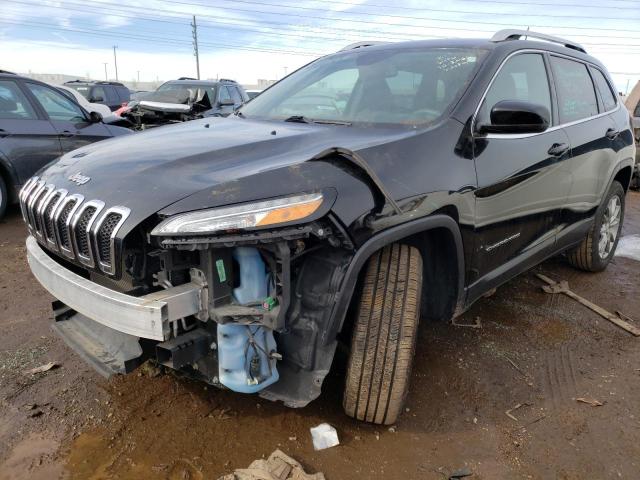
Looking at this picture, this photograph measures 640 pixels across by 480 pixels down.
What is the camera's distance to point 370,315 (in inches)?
87.0

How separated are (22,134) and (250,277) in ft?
17.3

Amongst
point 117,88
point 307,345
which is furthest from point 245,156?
point 117,88

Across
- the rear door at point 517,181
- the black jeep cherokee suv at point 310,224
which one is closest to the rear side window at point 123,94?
the black jeep cherokee suv at point 310,224

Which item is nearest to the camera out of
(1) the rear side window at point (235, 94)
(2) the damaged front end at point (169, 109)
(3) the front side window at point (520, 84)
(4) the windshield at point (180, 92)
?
(3) the front side window at point (520, 84)

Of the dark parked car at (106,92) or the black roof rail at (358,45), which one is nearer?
the black roof rail at (358,45)

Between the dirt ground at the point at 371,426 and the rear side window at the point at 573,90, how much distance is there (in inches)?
62.3

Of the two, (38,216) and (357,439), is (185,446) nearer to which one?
(357,439)

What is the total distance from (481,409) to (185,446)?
1.47 meters

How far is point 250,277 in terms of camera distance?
6.31 feet

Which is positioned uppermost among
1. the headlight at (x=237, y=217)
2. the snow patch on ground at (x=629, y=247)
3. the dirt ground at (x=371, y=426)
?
the headlight at (x=237, y=217)

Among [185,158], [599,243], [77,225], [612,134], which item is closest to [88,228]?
[77,225]

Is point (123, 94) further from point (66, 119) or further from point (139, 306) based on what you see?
point (139, 306)

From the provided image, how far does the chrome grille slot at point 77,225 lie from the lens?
192cm

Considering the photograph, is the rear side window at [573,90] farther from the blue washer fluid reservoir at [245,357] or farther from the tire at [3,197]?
the tire at [3,197]
